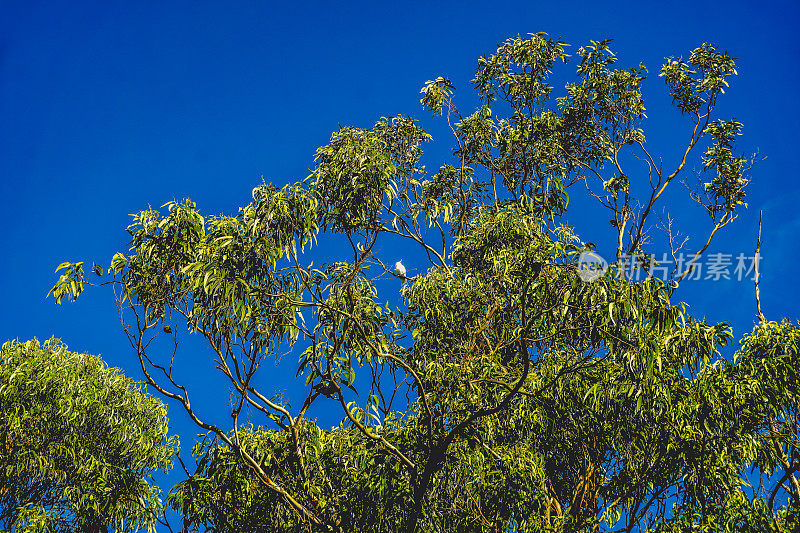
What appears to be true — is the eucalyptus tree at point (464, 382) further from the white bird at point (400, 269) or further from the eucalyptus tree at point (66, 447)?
the eucalyptus tree at point (66, 447)

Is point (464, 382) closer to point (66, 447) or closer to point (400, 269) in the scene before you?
point (400, 269)

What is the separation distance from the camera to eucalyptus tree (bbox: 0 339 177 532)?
25.7ft

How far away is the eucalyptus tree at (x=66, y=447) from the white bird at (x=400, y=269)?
13.6 feet

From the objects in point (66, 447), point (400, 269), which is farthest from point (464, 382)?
point (66, 447)

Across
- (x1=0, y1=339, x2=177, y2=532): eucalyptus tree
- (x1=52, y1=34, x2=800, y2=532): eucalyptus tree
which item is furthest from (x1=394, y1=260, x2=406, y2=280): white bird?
(x1=0, y1=339, x2=177, y2=532): eucalyptus tree

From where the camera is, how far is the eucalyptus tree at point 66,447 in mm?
7848

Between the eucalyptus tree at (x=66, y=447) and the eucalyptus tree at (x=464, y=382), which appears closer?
the eucalyptus tree at (x=464, y=382)

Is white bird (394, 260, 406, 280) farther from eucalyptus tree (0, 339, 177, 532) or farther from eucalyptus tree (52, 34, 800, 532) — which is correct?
eucalyptus tree (0, 339, 177, 532)

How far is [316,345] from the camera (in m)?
4.95

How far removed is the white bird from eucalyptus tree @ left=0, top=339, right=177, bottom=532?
4.14 metres

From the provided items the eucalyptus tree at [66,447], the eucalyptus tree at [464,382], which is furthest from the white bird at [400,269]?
the eucalyptus tree at [66,447]

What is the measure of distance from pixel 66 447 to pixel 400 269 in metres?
4.97

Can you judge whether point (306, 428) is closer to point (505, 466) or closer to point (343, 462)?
point (343, 462)

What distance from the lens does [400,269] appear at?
6.52 meters
